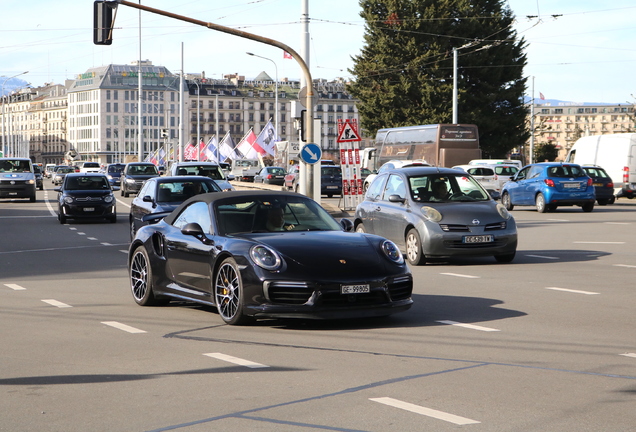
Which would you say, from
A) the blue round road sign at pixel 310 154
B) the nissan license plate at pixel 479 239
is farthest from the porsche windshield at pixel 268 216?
the blue round road sign at pixel 310 154

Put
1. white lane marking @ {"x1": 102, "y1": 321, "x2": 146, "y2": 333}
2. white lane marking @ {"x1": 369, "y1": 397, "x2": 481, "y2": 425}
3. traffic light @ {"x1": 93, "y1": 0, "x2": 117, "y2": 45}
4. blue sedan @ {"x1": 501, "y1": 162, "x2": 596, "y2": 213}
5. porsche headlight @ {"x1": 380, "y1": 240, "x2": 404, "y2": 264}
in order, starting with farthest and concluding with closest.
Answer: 1. blue sedan @ {"x1": 501, "y1": 162, "x2": 596, "y2": 213}
2. traffic light @ {"x1": 93, "y1": 0, "x2": 117, "y2": 45}
3. porsche headlight @ {"x1": 380, "y1": 240, "x2": 404, "y2": 264}
4. white lane marking @ {"x1": 102, "y1": 321, "x2": 146, "y2": 333}
5. white lane marking @ {"x1": 369, "y1": 397, "x2": 481, "y2": 425}

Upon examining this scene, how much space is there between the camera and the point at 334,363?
7.70 meters

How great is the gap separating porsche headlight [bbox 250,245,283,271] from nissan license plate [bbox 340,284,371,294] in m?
0.61

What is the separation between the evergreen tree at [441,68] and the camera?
2685 inches

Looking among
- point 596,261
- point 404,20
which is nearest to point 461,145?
point 404,20

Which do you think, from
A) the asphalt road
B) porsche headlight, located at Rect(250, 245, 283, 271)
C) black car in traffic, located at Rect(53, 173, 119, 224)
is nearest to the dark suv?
black car in traffic, located at Rect(53, 173, 119, 224)

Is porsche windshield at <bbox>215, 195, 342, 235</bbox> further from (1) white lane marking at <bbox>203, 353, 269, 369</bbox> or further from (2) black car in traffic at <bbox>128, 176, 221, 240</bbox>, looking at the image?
(2) black car in traffic at <bbox>128, 176, 221, 240</bbox>

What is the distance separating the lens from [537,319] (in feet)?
33.1

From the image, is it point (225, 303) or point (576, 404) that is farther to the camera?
point (225, 303)

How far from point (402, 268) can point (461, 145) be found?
4697cm

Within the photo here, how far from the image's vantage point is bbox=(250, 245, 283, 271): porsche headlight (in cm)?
947

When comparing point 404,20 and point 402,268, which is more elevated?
point 404,20

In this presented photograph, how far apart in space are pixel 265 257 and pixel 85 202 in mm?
22785

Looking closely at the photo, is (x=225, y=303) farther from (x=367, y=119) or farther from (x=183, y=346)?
(x=367, y=119)
